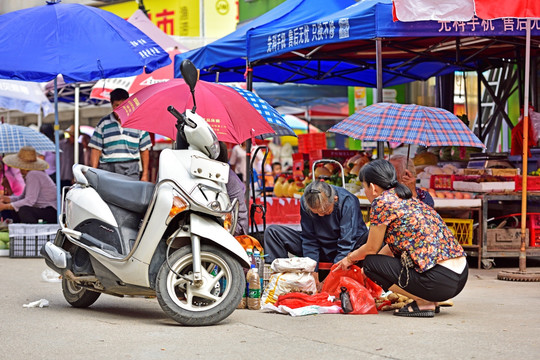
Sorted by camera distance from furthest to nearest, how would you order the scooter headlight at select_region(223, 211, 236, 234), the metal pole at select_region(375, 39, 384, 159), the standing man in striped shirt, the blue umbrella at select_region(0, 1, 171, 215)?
the standing man in striped shirt, the metal pole at select_region(375, 39, 384, 159), the blue umbrella at select_region(0, 1, 171, 215), the scooter headlight at select_region(223, 211, 236, 234)

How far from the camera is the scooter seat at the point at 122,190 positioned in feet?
22.7

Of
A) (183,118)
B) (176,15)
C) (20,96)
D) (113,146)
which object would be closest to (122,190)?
(183,118)

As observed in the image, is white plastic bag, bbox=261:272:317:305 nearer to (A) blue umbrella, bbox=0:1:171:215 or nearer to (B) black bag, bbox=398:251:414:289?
(B) black bag, bbox=398:251:414:289

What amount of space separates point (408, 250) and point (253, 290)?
139cm

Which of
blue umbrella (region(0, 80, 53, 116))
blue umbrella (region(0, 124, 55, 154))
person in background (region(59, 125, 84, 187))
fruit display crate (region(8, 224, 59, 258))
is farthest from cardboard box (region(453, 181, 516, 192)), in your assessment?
person in background (region(59, 125, 84, 187))

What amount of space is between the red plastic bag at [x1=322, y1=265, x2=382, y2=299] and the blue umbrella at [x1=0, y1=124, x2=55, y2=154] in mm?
7830

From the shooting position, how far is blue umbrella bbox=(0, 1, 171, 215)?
984cm

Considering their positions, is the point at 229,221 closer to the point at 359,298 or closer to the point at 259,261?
the point at 259,261

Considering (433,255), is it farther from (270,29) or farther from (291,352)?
(270,29)

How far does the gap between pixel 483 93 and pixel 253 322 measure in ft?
35.2

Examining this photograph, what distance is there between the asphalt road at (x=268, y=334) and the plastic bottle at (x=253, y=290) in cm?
11

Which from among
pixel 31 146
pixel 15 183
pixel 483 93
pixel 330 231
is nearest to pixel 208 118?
pixel 330 231

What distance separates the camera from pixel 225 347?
224 inches

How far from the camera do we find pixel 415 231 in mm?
6742
